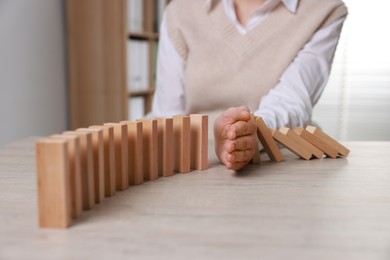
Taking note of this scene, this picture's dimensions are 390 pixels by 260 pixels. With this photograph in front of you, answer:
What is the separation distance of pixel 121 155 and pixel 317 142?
42 centimetres

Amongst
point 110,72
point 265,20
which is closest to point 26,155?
point 265,20

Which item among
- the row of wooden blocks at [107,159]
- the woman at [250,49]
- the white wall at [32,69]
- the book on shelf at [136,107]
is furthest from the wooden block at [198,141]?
the book on shelf at [136,107]

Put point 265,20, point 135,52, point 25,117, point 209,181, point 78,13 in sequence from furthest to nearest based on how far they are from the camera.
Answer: point 135,52, point 78,13, point 25,117, point 265,20, point 209,181

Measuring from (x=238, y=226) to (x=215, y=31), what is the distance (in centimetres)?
105

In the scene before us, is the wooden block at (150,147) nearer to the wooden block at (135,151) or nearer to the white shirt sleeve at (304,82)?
the wooden block at (135,151)

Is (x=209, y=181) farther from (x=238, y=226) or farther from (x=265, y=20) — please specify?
(x=265, y=20)

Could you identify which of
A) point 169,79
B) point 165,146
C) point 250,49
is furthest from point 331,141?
point 169,79

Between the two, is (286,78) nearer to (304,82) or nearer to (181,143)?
(304,82)

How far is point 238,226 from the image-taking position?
53cm

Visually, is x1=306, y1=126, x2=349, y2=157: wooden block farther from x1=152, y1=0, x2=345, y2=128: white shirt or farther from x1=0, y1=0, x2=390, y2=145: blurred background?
x1=0, y1=0, x2=390, y2=145: blurred background

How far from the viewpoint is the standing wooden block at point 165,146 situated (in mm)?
764

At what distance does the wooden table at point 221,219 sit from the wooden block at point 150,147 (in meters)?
0.02

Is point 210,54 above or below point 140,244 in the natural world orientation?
above

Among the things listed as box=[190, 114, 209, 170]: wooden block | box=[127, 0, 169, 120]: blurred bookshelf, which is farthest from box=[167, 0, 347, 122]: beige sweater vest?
box=[127, 0, 169, 120]: blurred bookshelf
